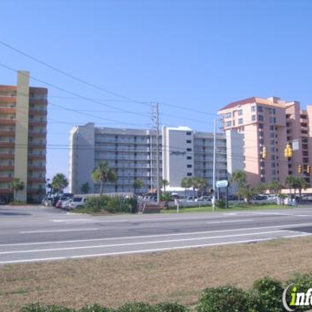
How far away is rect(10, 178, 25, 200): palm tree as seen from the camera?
90.5 m

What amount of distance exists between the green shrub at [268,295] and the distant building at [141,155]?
116 meters

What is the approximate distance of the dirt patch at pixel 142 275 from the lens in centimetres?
762

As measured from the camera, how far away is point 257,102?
137875mm

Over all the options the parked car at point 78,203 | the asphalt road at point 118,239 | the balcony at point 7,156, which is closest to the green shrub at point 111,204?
the parked car at point 78,203

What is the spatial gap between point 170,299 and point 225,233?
12689 mm

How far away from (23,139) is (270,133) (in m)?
79.0

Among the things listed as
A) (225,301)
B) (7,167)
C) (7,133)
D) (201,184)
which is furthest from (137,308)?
(201,184)

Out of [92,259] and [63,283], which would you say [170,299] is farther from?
[92,259]

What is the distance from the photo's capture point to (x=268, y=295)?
21.6 ft

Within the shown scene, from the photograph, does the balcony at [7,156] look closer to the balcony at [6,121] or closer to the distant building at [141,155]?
the balcony at [6,121]

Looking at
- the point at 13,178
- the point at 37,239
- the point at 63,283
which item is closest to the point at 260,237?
the point at 37,239

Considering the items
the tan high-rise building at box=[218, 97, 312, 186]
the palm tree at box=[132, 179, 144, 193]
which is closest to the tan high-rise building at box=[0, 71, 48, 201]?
the palm tree at box=[132, 179, 144, 193]

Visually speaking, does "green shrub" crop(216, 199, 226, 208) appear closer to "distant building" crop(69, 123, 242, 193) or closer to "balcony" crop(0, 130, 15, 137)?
"balcony" crop(0, 130, 15, 137)

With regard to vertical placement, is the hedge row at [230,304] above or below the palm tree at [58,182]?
below
